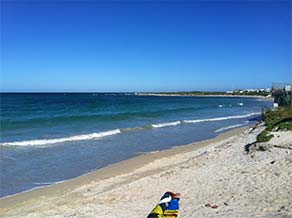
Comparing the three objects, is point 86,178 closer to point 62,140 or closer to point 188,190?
Result: point 188,190

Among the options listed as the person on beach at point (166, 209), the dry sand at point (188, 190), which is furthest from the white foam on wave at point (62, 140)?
the person on beach at point (166, 209)

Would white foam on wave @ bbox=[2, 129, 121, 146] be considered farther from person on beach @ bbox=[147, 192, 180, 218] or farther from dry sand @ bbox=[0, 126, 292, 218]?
person on beach @ bbox=[147, 192, 180, 218]

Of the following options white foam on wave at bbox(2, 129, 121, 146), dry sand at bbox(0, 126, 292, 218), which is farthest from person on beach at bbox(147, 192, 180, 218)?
white foam on wave at bbox(2, 129, 121, 146)

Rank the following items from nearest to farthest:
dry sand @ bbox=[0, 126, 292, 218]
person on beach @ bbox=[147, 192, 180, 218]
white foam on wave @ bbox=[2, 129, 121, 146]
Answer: person on beach @ bbox=[147, 192, 180, 218] < dry sand @ bbox=[0, 126, 292, 218] < white foam on wave @ bbox=[2, 129, 121, 146]

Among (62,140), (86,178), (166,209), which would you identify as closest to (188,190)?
(166,209)

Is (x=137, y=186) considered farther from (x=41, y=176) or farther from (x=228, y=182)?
(x=41, y=176)

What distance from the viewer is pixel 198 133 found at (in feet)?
87.2

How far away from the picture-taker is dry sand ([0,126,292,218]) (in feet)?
27.0

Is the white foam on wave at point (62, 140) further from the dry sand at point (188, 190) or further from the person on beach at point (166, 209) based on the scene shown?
the person on beach at point (166, 209)

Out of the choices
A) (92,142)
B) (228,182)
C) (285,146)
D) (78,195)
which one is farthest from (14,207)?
(92,142)

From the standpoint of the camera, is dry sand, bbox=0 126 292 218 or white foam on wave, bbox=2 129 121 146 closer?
dry sand, bbox=0 126 292 218

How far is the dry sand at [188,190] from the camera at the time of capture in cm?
822

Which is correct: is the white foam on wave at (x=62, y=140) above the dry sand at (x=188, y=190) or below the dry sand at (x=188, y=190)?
below

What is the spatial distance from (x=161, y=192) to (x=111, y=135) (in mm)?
15609
